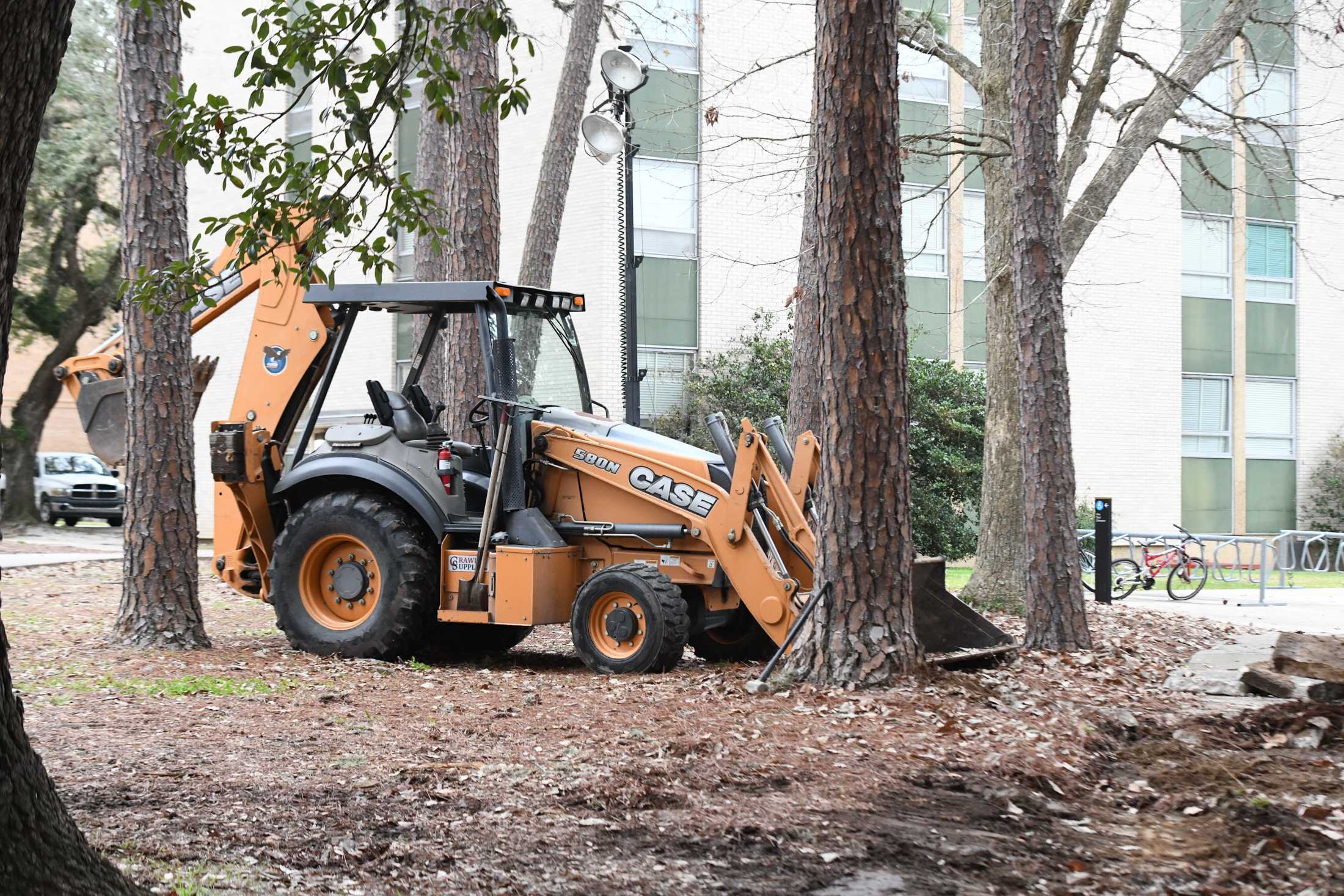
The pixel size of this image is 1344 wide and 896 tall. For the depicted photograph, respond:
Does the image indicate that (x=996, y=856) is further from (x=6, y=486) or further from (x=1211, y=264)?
(x=6, y=486)

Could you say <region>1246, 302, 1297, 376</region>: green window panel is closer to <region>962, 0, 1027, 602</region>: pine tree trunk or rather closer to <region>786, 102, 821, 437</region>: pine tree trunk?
<region>962, 0, 1027, 602</region>: pine tree trunk

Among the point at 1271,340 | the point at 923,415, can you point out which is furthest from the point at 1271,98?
the point at 923,415

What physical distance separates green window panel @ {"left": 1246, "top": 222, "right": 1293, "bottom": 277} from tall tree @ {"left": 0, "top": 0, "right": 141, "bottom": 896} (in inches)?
1102

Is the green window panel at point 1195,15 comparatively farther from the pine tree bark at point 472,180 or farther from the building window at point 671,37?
the pine tree bark at point 472,180

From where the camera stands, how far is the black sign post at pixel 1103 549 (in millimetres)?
14242

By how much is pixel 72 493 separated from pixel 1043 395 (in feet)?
85.3

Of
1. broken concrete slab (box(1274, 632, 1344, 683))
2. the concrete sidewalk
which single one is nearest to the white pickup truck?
the concrete sidewalk

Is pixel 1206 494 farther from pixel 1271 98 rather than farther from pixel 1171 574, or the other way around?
pixel 1171 574

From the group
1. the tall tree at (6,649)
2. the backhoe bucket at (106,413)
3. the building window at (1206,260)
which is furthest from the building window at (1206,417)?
the tall tree at (6,649)

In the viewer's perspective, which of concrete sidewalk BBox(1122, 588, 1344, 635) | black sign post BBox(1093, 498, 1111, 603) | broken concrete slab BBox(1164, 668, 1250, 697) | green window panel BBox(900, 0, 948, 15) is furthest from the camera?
green window panel BBox(900, 0, 948, 15)

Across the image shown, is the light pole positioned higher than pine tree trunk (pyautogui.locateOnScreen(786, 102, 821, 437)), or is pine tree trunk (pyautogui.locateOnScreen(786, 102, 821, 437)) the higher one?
the light pole

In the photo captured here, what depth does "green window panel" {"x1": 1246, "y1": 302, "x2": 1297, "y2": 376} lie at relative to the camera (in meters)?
28.3

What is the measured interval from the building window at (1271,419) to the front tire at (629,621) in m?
21.8

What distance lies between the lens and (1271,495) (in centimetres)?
2839
